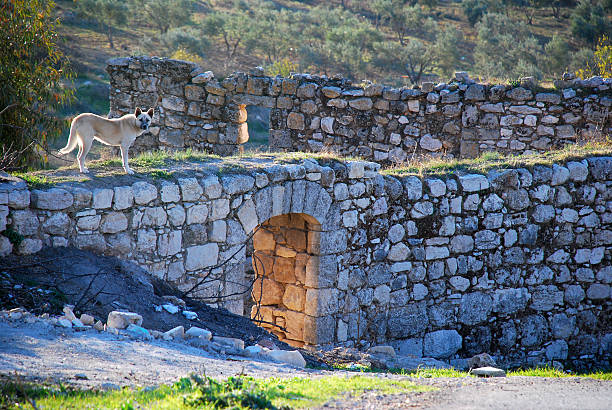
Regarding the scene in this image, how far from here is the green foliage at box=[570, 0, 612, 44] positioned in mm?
31266

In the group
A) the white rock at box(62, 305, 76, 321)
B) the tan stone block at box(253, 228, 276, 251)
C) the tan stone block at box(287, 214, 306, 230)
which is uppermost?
the tan stone block at box(287, 214, 306, 230)

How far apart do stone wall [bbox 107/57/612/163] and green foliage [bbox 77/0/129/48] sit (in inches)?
609

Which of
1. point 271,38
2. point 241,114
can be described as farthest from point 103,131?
point 271,38

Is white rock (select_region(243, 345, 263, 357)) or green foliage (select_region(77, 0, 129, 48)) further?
green foliage (select_region(77, 0, 129, 48))

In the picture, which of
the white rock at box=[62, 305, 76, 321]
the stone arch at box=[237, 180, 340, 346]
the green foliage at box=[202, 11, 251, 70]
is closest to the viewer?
A: the white rock at box=[62, 305, 76, 321]

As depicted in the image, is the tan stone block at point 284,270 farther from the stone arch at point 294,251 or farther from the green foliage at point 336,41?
the green foliage at point 336,41

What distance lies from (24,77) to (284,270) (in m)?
5.16

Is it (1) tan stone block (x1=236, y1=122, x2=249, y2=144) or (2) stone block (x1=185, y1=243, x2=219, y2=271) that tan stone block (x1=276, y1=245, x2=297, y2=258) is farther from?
(1) tan stone block (x1=236, y1=122, x2=249, y2=144)

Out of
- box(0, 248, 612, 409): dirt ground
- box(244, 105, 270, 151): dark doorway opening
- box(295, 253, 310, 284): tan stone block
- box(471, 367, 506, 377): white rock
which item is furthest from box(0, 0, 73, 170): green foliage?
box(244, 105, 270, 151): dark doorway opening

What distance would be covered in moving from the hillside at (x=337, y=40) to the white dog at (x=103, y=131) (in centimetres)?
1605

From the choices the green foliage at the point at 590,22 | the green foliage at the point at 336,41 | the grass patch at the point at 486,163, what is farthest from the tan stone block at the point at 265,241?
the green foliage at the point at 590,22

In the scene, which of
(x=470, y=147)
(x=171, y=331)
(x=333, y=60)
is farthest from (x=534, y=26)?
(x=171, y=331)

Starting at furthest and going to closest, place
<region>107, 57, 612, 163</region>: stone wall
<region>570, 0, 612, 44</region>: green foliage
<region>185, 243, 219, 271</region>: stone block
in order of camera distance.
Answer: <region>570, 0, 612, 44</region>: green foliage < <region>107, 57, 612, 163</region>: stone wall < <region>185, 243, 219, 271</region>: stone block

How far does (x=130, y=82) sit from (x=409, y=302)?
7.94 meters
